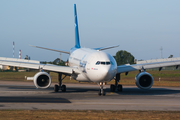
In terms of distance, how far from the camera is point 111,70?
22.0 m

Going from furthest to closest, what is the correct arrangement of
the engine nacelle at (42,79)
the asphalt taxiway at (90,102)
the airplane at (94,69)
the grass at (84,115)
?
1. the engine nacelle at (42,79)
2. the airplane at (94,69)
3. the asphalt taxiway at (90,102)
4. the grass at (84,115)

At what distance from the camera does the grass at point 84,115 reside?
40.5 ft

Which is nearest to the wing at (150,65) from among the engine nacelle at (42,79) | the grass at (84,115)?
the engine nacelle at (42,79)

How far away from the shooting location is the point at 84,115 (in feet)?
42.7

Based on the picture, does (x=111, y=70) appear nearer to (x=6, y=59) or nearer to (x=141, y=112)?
(x=141, y=112)

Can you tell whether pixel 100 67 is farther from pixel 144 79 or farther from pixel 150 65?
pixel 150 65

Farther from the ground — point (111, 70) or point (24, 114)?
point (111, 70)

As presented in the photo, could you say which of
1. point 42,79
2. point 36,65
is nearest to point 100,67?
point 42,79

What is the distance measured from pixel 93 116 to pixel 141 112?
266 centimetres

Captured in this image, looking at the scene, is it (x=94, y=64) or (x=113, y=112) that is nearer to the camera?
(x=113, y=112)

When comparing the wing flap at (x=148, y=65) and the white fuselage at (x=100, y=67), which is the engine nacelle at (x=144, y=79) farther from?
the white fuselage at (x=100, y=67)

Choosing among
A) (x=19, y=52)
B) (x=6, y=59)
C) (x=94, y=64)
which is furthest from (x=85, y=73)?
(x=19, y=52)

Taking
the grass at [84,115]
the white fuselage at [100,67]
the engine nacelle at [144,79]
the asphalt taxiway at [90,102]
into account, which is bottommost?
the grass at [84,115]

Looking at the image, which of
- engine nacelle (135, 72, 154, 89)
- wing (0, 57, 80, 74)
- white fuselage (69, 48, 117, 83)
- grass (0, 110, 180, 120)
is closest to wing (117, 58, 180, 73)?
engine nacelle (135, 72, 154, 89)
